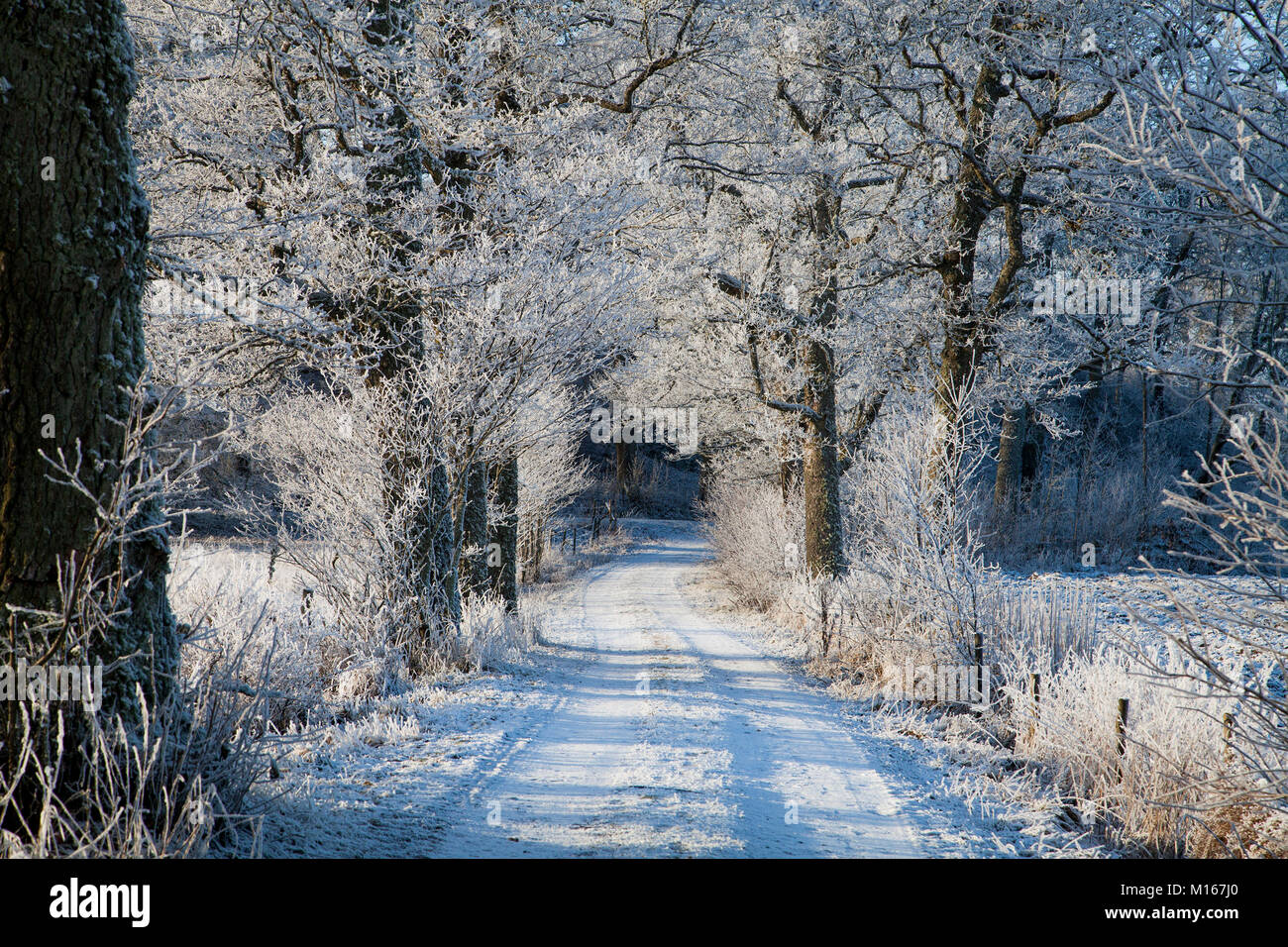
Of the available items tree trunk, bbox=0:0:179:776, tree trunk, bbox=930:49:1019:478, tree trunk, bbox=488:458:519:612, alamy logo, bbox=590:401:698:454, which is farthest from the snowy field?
alamy logo, bbox=590:401:698:454

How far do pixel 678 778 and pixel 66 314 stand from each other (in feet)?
12.6

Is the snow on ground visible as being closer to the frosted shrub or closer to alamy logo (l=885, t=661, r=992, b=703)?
alamy logo (l=885, t=661, r=992, b=703)

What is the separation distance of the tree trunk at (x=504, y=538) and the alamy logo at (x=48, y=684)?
8.40 metres

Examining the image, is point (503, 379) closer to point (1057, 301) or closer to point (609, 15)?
point (609, 15)

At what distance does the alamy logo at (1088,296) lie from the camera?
35.1 feet

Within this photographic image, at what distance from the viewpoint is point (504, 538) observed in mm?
11664

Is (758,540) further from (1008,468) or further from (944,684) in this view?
(944,684)

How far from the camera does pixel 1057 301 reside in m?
10.7

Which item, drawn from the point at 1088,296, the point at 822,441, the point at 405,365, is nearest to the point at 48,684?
the point at 405,365

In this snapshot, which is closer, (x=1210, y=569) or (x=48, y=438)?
(x=48, y=438)
